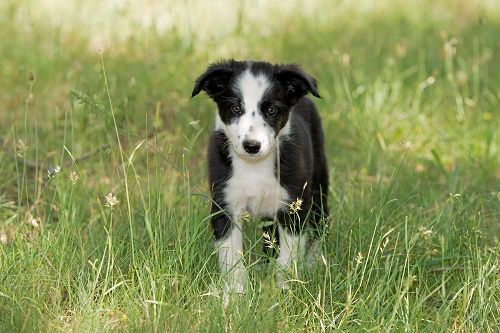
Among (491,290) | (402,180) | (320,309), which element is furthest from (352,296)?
(402,180)

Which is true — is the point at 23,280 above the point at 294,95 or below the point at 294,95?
below

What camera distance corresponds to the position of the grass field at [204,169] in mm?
3725

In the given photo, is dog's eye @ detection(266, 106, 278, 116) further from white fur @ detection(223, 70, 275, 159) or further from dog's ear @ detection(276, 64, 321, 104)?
dog's ear @ detection(276, 64, 321, 104)

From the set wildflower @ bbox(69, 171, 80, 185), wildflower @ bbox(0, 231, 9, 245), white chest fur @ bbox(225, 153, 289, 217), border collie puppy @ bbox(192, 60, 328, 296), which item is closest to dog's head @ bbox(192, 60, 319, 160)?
border collie puppy @ bbox(192, 60, 328, 296)

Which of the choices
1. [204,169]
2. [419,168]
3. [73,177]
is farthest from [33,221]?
[419,168]

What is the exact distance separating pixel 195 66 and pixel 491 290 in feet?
12.9

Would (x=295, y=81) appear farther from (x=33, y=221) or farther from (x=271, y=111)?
(x=33, y=221)

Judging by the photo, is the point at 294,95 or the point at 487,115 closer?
the point at 294,95

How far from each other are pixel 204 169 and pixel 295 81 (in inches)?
55.8

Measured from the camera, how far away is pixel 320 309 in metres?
3.78

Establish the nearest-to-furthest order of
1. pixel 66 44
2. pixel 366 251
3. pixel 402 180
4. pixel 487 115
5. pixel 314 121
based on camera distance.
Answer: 1. pixel 366 251
2. pixel 314 121
3. pixel 402 180
4. pixel 487 115
5. pixel 66 44

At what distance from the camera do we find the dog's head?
4.12m

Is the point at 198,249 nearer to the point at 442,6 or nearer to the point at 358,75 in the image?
the point at 358,75


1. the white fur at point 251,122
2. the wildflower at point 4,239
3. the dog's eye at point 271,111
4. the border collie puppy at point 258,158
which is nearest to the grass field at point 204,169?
the wildflower at point 4,239
